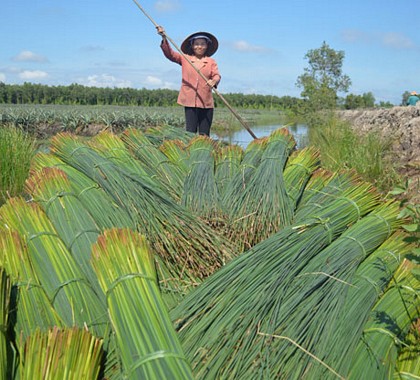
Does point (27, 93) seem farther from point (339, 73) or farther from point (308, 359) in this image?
point (308, 359)

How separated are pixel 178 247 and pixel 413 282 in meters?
1.02

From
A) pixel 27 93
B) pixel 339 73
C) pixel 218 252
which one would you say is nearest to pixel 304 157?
pixel 218 252

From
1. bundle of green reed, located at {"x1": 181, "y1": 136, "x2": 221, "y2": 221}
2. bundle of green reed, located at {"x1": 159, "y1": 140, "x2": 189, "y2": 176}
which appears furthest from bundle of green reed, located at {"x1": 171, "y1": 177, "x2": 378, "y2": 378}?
bundle of green reed, located at {"x1": 159, "y1": 140, "x2": 189, "y2": 176}

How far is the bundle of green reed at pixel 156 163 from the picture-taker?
113 inches

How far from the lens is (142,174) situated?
282cm

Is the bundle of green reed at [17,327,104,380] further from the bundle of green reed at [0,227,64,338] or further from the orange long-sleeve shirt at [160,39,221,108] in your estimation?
the orange long-sleeve shirt at [160,39,221,108]

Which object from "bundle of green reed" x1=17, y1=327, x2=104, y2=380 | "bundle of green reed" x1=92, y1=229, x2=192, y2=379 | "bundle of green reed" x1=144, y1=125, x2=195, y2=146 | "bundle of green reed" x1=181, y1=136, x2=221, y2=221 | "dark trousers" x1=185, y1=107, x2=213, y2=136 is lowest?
"bundle of green reed" x1=17, y1=327, x2=104, y2=380

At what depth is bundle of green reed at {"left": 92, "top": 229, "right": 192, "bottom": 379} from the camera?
4.36ft

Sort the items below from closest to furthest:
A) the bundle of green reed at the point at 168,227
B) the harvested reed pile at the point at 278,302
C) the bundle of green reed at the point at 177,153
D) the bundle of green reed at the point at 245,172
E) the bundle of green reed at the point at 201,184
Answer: the harvested reed pile at the point at 278,302
the bundle of green reed at the point at 168,227
the bundle of green reed at the point at 201,184
the bundle of green reed at the point at 245,172
the bundle of green reed at the point at 177,153

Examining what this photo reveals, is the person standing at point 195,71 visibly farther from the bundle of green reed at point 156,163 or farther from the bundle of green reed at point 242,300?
the bundle of green reed at point 242,300

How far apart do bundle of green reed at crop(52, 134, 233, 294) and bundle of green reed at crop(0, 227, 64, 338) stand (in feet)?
1.74

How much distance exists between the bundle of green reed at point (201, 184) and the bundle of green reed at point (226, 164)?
60mm

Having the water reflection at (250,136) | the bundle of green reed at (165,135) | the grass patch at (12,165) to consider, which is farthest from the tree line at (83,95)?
the bundle of green reed at (165,135)

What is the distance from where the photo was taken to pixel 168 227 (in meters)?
2.30
